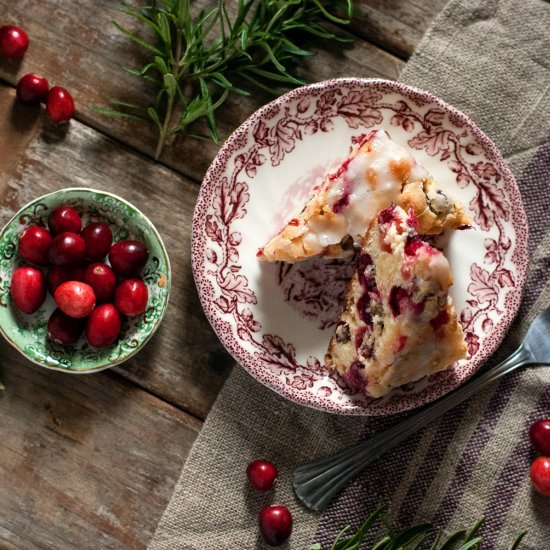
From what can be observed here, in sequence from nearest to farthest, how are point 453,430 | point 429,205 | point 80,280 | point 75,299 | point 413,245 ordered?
1. point 413,245
2. point 429,205
3. point 75,299
4. point 80,280
5. point 453,430

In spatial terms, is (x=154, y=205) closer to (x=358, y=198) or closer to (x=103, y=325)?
(x=103, y=325)

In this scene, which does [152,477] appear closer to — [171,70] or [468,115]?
[171,70]

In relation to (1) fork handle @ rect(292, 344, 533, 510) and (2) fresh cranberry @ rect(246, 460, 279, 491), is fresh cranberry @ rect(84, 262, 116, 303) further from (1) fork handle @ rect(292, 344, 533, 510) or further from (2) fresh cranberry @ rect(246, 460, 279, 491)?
(1) fork handle @ rect(292, 344, 533, 510)

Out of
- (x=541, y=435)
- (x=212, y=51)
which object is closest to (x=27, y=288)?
(x=212, y=51)

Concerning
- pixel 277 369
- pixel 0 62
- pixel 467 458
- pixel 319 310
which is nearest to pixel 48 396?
pixel 277 369

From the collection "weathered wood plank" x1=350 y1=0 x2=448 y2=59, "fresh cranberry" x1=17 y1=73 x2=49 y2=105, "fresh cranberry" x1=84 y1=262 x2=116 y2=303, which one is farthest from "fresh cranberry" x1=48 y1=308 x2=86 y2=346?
"weathered wood plank" x1=350 y1=0 x2=448 y2=59
